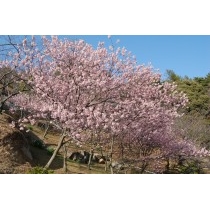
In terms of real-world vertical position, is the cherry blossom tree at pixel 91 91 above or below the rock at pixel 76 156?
above

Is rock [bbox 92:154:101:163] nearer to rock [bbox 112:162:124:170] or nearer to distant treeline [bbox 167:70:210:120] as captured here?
rock [bbox 112:162:124:170]

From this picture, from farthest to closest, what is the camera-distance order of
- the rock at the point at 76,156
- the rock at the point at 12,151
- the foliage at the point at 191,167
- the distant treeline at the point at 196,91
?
1. the distant treeline at the point at 196,91
2. the foliage at the point at 191,167
3. the rock at the point at 76,156
4. the rock at the point at 12,151

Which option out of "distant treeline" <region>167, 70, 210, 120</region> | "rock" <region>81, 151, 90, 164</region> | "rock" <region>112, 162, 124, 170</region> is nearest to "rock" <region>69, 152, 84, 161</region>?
"rock" <region>81, 151, 90, 164</region>

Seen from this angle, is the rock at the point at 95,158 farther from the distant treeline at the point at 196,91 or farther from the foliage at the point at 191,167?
the distant treeline at the point at 196,91

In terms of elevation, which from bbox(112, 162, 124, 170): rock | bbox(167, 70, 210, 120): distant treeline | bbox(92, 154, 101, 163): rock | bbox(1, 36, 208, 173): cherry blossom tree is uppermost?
bbox(167, 70, 210, 120): distant treeline

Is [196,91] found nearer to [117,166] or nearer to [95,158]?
[95,158]

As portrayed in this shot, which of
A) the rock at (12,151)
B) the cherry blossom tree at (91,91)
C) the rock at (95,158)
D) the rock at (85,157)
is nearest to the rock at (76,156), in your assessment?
the rock at (85,157)

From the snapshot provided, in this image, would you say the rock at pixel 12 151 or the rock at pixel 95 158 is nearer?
the rock at pixel 12 151

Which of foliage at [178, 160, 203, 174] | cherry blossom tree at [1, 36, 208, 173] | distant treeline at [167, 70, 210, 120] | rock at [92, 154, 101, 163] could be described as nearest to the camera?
cherry blossom tree at [1, 36, 208, 173]

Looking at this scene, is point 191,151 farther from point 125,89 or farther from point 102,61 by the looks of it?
point 102,61

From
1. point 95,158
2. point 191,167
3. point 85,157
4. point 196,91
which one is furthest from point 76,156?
point 196,91

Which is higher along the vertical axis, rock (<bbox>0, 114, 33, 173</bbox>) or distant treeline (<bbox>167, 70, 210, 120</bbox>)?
distant treeline (<bbox>167, 70, 210, 120</bbox>)

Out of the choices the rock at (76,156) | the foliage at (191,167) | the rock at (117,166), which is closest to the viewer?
the rock at (117,166)
